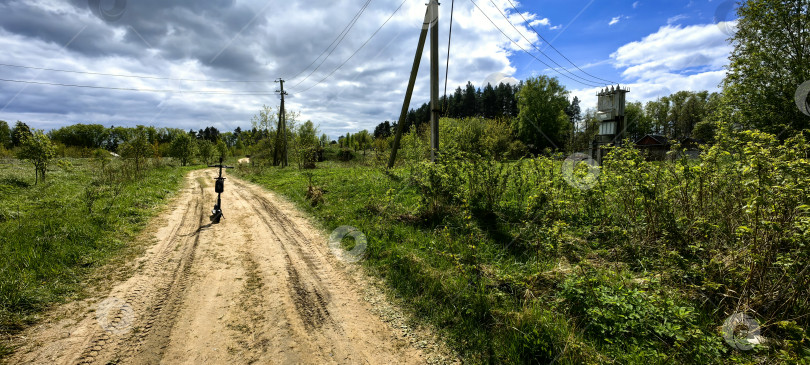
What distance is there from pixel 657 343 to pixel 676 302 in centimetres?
89

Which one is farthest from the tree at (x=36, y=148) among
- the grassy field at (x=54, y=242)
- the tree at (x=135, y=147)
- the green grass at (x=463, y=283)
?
the green grass at (x=463, y=283)

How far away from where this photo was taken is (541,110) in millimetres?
47531

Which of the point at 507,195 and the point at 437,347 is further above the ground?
the point at 507,195

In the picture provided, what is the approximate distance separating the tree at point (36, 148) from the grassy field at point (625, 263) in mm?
16461

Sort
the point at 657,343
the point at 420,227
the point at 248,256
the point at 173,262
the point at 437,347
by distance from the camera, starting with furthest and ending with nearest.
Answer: the point at 420,227
the point at 248,256
the point at 173,262
the point at 437,347
the point at 657,343

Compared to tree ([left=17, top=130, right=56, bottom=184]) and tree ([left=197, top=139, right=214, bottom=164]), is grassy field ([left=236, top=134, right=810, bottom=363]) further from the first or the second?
tree ([left=197, top=139, right=214, bottom=164])

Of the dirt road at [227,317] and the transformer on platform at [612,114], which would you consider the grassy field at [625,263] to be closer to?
the dirt road at [227,317]

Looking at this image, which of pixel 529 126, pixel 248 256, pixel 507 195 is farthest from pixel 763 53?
pixel 529 126

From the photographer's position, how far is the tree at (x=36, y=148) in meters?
12.9

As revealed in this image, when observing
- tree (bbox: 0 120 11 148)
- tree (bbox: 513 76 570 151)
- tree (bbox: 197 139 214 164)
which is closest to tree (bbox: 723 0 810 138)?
tree (bbox: 513 76 570 151)

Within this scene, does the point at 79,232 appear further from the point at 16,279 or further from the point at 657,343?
the point at 657,343

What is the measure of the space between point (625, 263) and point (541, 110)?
159 ft

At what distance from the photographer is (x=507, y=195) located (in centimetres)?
837

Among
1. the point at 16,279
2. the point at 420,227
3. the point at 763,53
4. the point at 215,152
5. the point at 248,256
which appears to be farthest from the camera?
the point at 215,152
